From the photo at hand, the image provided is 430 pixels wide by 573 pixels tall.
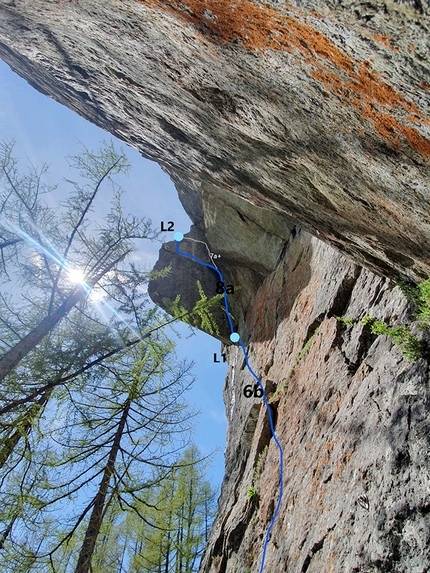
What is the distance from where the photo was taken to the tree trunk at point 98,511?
6.99m

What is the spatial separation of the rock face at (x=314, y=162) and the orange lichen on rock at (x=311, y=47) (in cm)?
1

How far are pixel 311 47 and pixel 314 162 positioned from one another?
1359 millimetres

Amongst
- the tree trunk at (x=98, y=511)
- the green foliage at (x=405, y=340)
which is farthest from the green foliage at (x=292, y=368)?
the tree trunk at (x=98, y=511)

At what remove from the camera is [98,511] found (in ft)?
24.7

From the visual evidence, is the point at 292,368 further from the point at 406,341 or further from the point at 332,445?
the point at 406,341

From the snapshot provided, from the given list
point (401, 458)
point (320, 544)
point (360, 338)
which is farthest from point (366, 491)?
point (360, 338)

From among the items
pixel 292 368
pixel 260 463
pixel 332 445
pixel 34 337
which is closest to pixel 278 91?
pixel 332 445

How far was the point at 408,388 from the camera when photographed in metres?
3.99

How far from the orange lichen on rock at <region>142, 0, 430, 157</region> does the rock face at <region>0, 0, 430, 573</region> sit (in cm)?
1

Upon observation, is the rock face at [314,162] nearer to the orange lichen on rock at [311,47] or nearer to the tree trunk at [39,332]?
the orange lichen on rock at [311,47]

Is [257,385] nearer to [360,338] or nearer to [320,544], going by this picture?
[360,338]

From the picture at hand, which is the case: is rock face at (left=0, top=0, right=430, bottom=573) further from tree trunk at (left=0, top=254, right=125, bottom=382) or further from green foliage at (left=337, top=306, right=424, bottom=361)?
tree trunk at (left=0, top=254, right=125, bottom=382)

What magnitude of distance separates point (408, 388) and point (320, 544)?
203cm

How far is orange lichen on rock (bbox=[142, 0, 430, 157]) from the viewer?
1889 millimetres
